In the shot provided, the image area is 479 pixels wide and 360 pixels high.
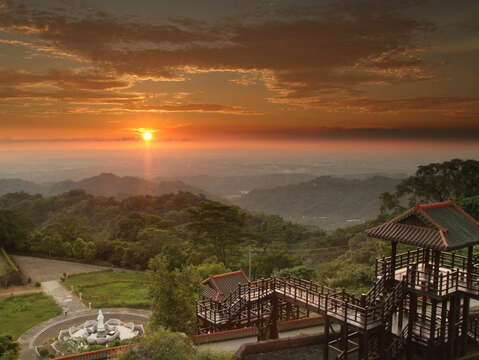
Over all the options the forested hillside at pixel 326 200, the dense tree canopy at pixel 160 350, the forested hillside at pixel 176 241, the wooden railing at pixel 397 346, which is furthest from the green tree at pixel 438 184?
the forested hillside at pixel 326 200

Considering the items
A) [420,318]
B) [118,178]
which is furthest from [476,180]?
[118,178]

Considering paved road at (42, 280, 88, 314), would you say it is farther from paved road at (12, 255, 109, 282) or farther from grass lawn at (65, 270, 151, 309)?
paved road at (12, 255, 109, 282)

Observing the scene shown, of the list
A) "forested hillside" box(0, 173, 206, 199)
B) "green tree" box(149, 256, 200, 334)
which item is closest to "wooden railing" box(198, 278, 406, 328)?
"green tree" box(149, 256, 200, 334)

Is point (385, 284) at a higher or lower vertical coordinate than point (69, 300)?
higher

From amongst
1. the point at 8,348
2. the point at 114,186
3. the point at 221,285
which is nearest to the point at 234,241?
the point at 221,285

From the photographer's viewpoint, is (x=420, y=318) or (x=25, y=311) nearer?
(x=420, y=318)

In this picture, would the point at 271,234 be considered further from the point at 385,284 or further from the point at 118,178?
the point at 118,178

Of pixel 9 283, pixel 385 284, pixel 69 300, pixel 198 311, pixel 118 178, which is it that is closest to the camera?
pixel 385 284
